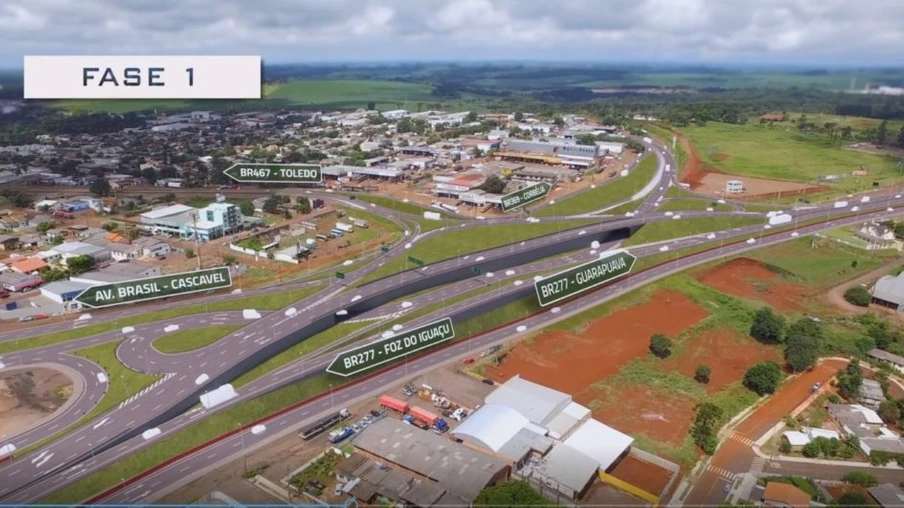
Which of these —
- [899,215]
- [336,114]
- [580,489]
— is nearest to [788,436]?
[580,489]

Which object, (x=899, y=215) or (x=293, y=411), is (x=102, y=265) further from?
(x=899, y=215)

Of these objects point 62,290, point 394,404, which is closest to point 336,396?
point 394,404

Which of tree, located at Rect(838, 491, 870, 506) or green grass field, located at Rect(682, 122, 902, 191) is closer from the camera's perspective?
tree, located at Rect(838, 491, 870, 506)

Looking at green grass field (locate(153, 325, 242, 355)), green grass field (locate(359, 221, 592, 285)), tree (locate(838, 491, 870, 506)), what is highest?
green grass field (locate(359, 221, 592, 285))

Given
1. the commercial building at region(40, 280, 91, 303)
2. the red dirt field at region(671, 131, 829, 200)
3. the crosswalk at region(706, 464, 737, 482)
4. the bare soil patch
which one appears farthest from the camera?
the red dirt field at region(671, 131, 829, 200)

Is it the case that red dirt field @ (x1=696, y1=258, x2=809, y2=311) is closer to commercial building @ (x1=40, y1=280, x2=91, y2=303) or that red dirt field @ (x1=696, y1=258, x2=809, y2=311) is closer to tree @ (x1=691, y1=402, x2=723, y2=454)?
tree @ (x1=691, y1=402, x2=723, y2=454)

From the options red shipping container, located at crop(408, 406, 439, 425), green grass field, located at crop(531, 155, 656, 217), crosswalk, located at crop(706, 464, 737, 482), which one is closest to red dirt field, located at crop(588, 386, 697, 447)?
crosswalk, located at crop(706, 464, 737, 482)
